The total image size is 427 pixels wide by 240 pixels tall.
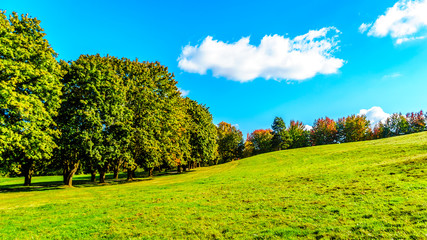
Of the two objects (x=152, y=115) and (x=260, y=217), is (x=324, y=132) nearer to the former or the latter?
(x=152, y=115)

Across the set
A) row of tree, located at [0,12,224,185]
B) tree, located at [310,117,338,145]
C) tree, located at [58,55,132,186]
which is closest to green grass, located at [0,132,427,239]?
row of tree, located at [0,12,224,185]

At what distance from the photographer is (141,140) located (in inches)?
1505

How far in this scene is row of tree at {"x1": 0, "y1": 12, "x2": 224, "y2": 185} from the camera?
23.1 m

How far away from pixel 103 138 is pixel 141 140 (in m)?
6.67

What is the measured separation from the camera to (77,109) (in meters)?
31.3

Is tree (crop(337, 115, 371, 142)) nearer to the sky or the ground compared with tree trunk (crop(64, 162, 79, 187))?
nearer to the sky

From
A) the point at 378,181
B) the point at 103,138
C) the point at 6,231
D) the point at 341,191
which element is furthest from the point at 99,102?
the point at 378,181

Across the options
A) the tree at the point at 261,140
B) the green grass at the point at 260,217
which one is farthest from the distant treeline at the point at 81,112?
the tree at the point at 261,140

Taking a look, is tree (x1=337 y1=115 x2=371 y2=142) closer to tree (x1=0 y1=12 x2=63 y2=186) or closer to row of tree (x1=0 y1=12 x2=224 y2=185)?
row of tree (x1=0 y1=12 x2=224 y2=185)

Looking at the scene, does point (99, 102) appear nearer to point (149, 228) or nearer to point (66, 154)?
point (66, 154)

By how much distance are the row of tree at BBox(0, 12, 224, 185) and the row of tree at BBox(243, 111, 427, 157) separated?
77.7 meters

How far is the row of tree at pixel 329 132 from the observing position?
11488cm

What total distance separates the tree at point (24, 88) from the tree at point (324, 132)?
140m

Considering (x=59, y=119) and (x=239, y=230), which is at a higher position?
(x=59, y=119)
